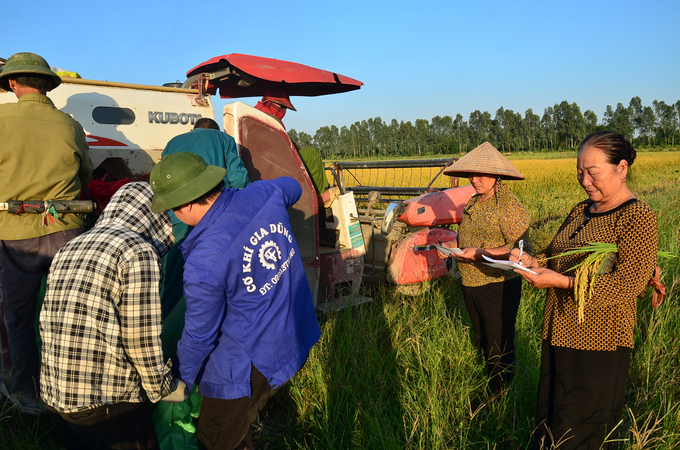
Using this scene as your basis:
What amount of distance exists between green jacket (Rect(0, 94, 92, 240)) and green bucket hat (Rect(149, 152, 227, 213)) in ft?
4.77

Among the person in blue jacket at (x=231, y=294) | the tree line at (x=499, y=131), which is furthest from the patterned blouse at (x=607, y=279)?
the tree line at (x=499, y=131)

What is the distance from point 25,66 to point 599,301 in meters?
3.72

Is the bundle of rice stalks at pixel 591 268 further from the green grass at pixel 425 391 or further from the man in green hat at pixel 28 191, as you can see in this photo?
the man in green hat at pixel 28 191

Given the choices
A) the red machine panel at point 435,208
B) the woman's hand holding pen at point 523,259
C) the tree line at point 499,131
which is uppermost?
the tree line at point 499,131

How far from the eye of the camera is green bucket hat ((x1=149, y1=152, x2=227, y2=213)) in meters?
2.02

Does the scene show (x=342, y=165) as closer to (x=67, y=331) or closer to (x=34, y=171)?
(x=34, y=171)

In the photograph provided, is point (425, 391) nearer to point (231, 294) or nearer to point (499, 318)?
point (499, 318)

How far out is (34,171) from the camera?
3.02 meters

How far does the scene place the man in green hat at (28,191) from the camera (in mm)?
2959

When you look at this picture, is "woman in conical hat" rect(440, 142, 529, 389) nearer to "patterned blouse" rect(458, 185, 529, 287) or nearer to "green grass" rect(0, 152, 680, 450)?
"patterned blouse" rect(458, 185, 529, 287)

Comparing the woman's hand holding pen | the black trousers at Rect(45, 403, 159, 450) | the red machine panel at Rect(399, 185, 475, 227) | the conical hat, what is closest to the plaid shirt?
the black trousers at Rect(45, 403, 159, 450)

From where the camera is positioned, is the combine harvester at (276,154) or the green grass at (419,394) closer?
the green grass at (419,394)

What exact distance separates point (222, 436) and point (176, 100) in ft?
10.7

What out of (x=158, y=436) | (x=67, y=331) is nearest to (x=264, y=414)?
(x=158, y=436)
